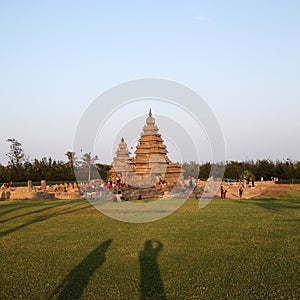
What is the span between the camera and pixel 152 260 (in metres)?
8.63

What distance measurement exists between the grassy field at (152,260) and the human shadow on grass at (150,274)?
0.05 feet

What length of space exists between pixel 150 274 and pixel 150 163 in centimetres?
4158

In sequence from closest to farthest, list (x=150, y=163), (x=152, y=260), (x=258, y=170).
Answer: (x=152, y=260) → (x=150, y=163) → (x=258, y=170)

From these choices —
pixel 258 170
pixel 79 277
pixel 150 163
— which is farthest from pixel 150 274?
pixel 258 170

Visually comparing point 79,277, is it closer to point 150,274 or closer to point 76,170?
point 150,274

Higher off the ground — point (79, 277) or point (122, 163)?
point (122, 163)

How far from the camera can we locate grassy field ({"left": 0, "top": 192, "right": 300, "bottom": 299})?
21.6 ft

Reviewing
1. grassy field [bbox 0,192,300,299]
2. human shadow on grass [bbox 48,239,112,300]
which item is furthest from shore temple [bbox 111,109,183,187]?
human shadow on grass [bbox 48,239,112,300]

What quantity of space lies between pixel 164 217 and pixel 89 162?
178ft

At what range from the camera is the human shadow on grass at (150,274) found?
6402 millimetres

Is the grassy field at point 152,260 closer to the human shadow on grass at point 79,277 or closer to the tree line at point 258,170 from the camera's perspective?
the human shadow on grass at point 79,277

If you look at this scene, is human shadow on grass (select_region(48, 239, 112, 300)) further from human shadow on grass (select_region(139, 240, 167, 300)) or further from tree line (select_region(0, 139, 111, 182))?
tree line (select_region(0, 139, 111, 182))

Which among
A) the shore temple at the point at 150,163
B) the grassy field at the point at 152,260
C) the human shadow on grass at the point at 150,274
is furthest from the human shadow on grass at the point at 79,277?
the shore temple at the point at 150,163

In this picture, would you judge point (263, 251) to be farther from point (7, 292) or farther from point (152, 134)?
point (152, 134)
